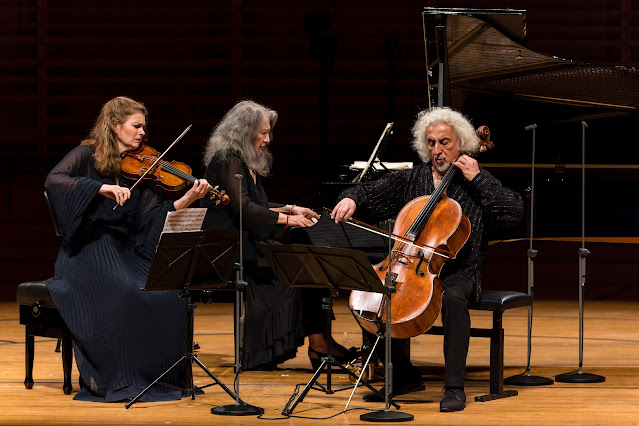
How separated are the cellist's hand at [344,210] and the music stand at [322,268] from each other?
1.58 ft

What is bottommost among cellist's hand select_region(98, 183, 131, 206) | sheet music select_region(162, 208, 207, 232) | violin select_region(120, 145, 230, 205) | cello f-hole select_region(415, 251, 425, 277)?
cello f-hole select_region(415, 251, 425, 277)

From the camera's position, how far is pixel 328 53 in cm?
769

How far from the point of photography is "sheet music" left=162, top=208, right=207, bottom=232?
140 inches

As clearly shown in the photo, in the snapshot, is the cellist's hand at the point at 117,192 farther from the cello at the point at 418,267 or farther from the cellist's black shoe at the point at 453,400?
the cellist's black shoe at the point at 453,400

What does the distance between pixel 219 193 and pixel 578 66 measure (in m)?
2.04

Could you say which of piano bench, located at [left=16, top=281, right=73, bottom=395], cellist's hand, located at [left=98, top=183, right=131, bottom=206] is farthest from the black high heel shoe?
cellist's hand, located at [left=98, top=183, right=131, bottom=206]

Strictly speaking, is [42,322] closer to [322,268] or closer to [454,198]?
[322,268]

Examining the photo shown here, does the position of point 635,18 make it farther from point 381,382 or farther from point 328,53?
point 381,382

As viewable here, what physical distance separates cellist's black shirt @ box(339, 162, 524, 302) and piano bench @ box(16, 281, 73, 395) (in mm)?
1230

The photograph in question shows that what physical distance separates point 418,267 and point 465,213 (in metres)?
0.46

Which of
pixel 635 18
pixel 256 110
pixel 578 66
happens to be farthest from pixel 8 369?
pixel 635 18

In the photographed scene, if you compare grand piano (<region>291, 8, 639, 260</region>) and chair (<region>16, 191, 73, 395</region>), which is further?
grand piano (<region>291, 8, 639, 260</region>)

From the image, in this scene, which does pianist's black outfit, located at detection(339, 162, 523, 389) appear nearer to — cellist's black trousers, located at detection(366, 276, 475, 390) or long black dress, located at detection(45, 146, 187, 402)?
cellist's black trousers, located at detection(366, 276, 475, 390)

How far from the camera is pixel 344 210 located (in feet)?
12.2
